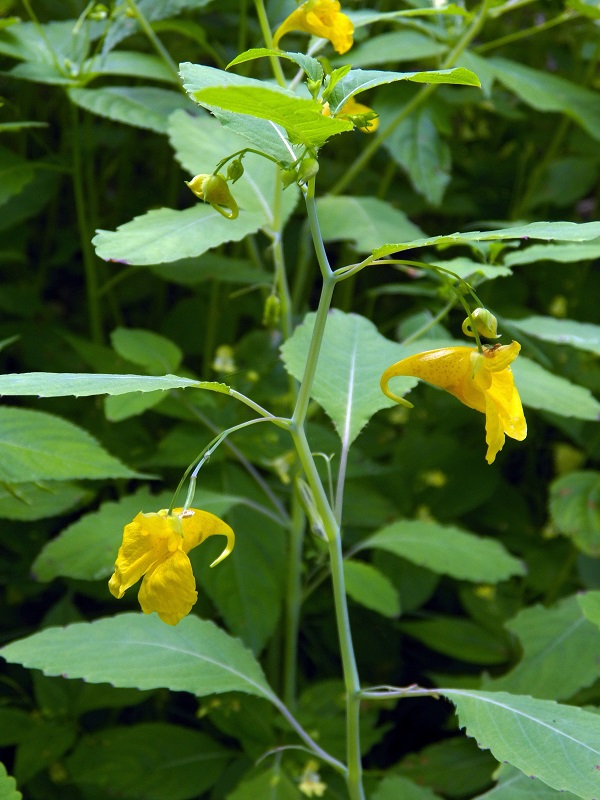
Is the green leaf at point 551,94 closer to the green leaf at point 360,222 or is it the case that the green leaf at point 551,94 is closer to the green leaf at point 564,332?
the green leaf at point 360,222

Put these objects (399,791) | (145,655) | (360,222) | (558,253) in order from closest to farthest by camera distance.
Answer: (145,655)
(399,791)
(558,253)
(360,222)

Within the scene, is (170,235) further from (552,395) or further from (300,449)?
(552,395)

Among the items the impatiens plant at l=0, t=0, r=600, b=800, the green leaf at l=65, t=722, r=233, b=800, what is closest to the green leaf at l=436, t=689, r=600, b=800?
the impatiens plant at l=0, t=0, r=600, b=800

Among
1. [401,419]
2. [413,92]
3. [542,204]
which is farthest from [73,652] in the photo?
[542,204]

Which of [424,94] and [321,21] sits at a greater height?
[321,21]

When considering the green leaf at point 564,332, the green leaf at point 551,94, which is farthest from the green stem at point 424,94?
the green leaf at point 564,332

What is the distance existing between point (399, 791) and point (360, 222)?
2.81 feet

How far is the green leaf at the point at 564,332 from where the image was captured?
1.21m

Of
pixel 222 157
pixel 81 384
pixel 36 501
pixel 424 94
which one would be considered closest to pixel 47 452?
pixel 36 501

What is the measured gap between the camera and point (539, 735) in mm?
767

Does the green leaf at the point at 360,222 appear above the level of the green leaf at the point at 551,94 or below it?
below

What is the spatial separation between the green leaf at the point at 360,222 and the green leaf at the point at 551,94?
351mm

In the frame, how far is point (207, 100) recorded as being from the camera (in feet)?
1.85

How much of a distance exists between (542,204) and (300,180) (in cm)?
145
